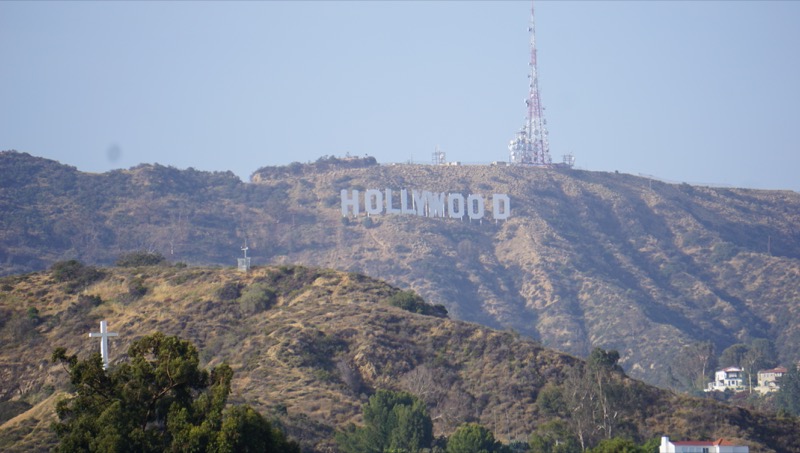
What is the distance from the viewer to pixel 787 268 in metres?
160

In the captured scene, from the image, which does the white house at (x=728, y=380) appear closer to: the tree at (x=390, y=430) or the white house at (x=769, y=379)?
the white house at (x=769, y=379)

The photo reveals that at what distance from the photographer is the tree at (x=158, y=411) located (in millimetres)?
31312

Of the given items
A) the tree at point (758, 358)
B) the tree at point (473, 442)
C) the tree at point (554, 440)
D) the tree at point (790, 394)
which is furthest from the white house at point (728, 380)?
the tree at point (473, 442)

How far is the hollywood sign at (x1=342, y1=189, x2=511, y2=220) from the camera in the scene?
165875 mm

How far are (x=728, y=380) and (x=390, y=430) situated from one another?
71875 mm

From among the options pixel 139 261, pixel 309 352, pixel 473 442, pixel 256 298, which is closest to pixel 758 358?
pixel 139 261

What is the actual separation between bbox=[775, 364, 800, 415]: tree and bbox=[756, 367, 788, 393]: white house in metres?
7.18

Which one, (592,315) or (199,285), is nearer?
(199,285)

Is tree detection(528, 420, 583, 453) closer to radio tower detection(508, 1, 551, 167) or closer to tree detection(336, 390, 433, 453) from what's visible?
tree detection(336, 390, 433, 453)

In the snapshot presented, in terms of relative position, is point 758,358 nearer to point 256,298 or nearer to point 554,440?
point 256,298

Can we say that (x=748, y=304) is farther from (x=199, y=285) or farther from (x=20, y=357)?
(x=20, y=357)

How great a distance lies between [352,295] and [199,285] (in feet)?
31.2

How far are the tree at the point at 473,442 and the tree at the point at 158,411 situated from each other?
1614 cm

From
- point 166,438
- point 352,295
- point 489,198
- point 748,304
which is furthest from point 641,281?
point 166,438
